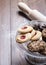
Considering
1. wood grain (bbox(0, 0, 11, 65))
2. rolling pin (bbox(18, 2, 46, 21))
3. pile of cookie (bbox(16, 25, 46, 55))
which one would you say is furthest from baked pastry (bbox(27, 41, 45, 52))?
rolling pin (bbox(18, 2, 46, 21))

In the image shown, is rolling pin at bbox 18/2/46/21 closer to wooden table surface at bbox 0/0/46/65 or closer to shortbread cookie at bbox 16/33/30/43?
wooden table surface at bbox 0/0/46/65

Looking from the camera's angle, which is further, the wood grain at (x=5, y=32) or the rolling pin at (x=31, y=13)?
the rolling pin at (x=31, y=13)

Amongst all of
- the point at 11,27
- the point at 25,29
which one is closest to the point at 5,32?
the point at 11,27

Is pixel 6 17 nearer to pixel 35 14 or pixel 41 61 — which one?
pixel 35 14

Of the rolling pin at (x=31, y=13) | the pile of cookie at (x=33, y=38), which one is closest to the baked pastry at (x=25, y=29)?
the pile of cookie at (x=33, y=38)

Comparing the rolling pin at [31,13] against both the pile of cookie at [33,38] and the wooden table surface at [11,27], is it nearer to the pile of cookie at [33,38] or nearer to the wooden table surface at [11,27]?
the wooden table surface at [11,27]

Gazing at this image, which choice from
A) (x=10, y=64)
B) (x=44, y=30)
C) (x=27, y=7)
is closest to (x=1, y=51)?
(x=10, y=64)

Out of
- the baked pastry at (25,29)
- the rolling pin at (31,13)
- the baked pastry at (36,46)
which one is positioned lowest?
the baked pastry at (36,46)
